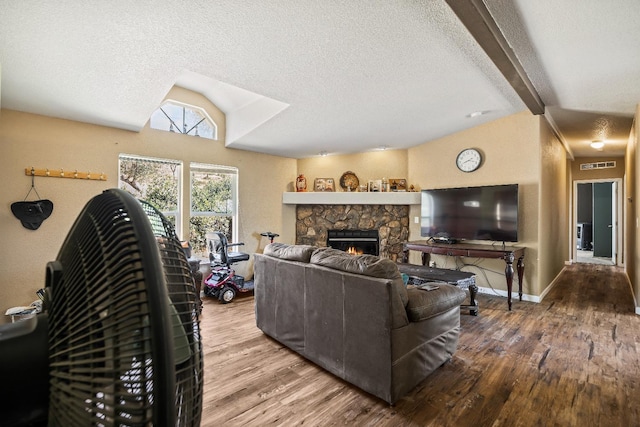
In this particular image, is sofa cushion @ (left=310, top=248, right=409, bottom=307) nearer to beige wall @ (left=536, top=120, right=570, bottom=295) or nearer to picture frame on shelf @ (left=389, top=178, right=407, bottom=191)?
beige wall @ (left=536, top=120, right=570, bottom=295)

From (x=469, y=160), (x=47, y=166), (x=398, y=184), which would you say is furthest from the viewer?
(x=398, y=184)

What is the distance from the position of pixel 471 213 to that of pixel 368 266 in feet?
10.3

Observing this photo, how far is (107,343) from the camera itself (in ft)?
1.14

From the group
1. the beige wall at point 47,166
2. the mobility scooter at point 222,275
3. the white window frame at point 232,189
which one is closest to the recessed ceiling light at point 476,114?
the white window frame at point 232,189

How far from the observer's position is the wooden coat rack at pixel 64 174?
3.23 metres

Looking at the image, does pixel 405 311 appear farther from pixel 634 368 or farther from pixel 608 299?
pixel 608 299

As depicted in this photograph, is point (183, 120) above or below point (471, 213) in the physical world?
above

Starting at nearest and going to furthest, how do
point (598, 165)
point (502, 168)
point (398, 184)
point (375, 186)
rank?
point (502, 168) → point (398, 184) → point (375, 186) → point (598, 165)

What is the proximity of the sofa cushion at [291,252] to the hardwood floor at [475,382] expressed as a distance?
79 cm

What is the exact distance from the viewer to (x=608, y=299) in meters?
4.29

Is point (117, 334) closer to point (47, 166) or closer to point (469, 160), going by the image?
point (47, 166)

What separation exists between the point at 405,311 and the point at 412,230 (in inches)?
146

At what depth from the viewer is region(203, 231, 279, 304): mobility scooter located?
417 centimetres

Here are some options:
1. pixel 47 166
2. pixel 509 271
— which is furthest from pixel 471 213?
pixel 47 166
